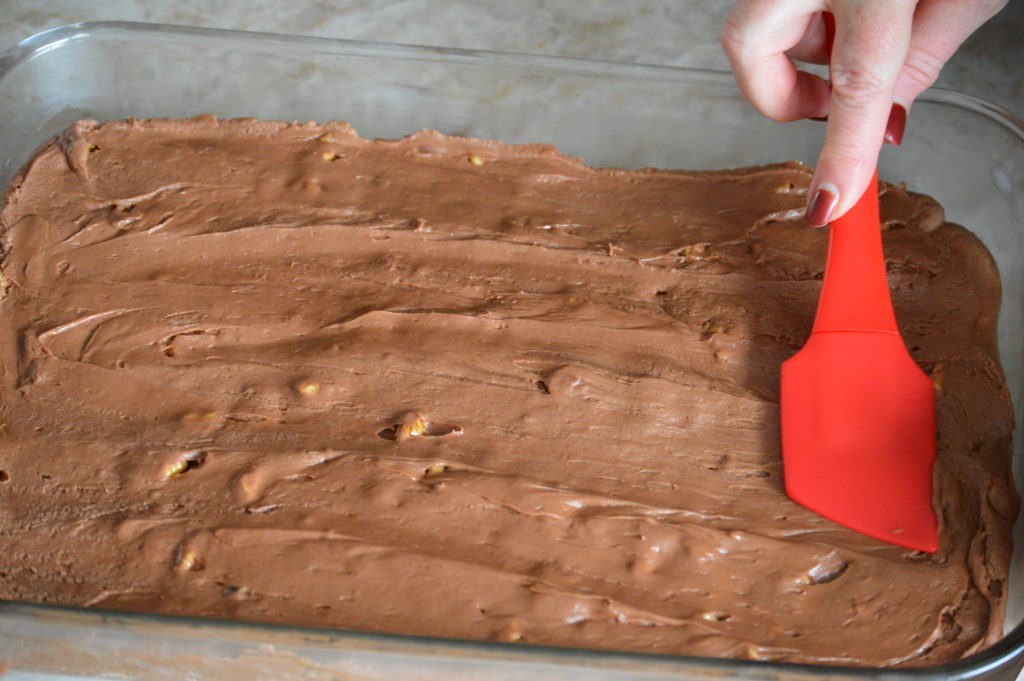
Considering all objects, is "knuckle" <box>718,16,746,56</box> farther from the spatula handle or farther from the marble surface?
the marble surface

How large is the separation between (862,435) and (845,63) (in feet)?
2.08

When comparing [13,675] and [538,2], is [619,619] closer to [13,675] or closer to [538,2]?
[13,675]

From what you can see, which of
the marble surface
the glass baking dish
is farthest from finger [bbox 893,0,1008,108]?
the marble surface

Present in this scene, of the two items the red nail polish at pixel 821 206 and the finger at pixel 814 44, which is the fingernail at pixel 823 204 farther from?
the finger at pixel 814 44

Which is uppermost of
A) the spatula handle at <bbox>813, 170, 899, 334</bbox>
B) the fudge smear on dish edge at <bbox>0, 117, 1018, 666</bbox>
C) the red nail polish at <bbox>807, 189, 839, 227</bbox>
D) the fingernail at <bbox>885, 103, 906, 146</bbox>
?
the fingernail at <bbox>885, 103, 906, 146</bbox>

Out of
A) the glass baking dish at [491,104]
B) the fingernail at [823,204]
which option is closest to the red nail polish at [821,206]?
the fingernail at [823,204]

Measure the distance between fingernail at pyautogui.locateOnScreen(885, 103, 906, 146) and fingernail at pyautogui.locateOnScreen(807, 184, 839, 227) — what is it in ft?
0.87

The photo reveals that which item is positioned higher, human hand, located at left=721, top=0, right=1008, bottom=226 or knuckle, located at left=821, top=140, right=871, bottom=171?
human hand, located at left=721, top=0, right=1008, bottom=226

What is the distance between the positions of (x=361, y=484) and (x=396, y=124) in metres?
0.94

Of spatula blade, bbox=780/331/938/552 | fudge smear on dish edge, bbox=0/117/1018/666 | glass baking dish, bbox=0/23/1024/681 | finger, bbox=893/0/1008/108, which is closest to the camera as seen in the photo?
fudge smear on dish edge, bbox=0/117/1018/666

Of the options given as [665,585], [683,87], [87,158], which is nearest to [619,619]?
[665,585]

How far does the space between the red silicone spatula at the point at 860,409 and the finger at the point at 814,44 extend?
0.28 metres

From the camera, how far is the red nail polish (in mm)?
1601

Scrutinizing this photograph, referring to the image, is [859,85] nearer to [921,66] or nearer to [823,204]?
[823,204]
